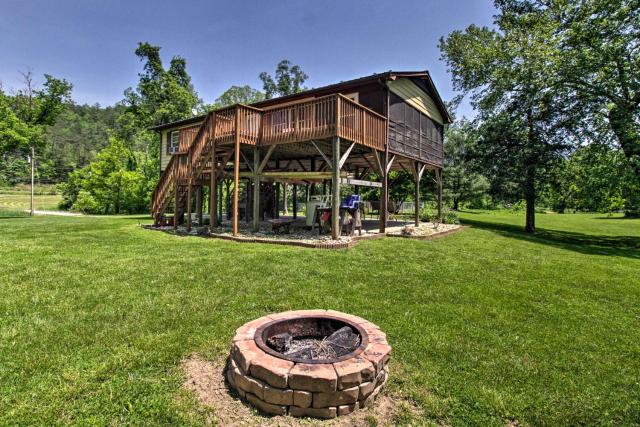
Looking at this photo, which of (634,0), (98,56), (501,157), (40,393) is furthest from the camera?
(98,56)

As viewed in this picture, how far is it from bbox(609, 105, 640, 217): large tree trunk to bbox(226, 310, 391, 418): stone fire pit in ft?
56.0

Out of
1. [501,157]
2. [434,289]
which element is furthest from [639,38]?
[434,289]

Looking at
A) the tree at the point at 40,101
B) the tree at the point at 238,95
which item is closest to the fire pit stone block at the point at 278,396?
the tree at the point at 40,101

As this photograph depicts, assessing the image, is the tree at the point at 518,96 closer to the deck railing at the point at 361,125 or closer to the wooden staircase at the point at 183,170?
the deck railing at the point at 361,125

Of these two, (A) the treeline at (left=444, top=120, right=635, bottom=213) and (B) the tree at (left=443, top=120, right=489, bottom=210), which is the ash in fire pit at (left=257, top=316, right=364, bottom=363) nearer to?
(A) the treeline at (left=444, top=120, right=635, bottom=213)

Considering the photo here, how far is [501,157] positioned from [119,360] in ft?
70.2

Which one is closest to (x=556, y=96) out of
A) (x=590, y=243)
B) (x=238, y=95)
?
(x=590, y=243)

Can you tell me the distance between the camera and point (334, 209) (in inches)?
358

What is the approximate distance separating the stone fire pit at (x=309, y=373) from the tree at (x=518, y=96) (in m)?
18.7

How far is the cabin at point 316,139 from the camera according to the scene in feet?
31.6

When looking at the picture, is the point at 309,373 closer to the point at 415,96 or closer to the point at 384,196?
the point at 384,196

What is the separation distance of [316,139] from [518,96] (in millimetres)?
14834

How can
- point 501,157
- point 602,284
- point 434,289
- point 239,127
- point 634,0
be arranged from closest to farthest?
1. point 434,289
2. point 602,284
3. point 239,127
4. point 634,0
5. point 501,157

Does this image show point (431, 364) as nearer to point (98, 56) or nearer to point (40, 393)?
point (40, 393)
